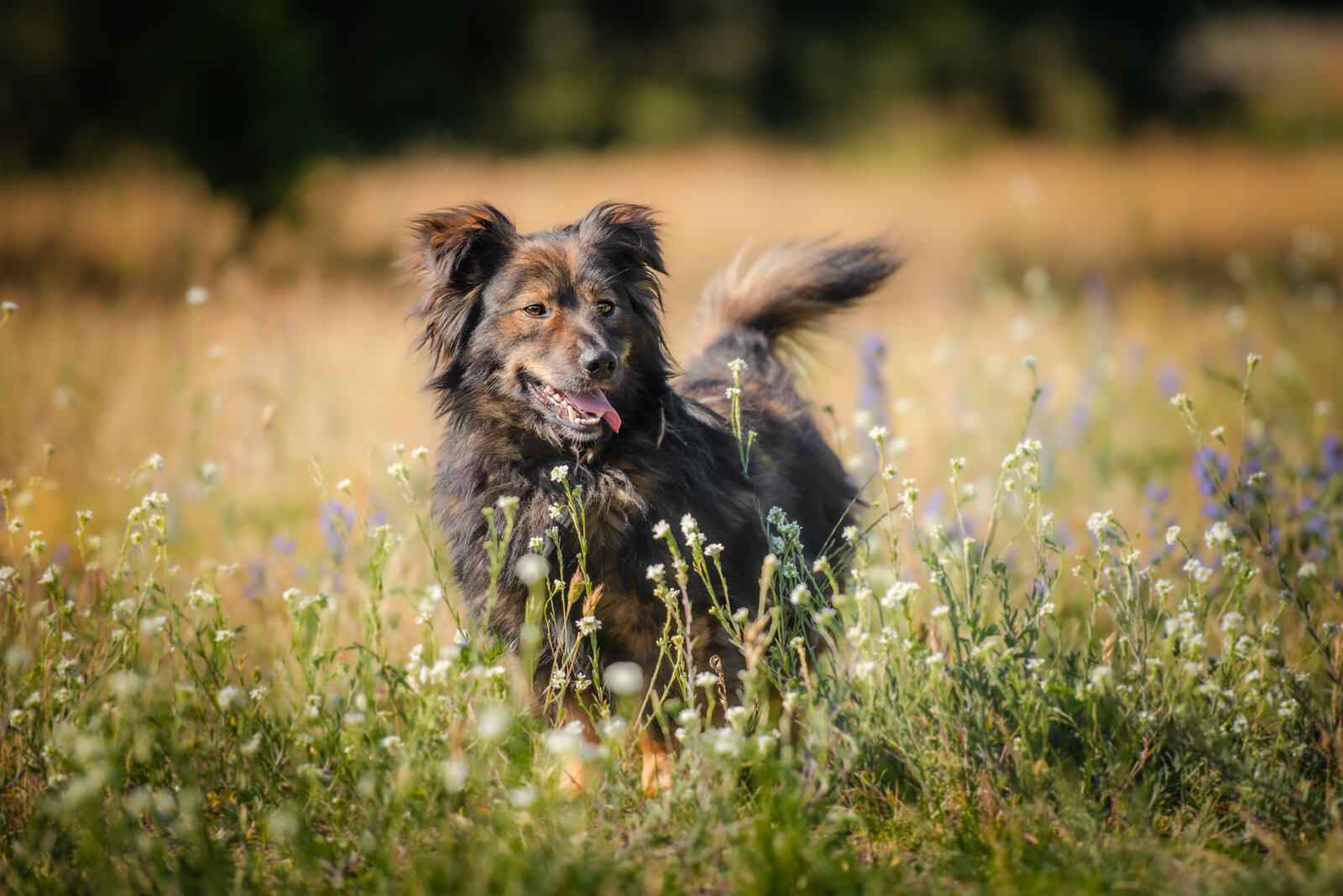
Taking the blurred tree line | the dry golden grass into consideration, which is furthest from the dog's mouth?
the blurred tree line

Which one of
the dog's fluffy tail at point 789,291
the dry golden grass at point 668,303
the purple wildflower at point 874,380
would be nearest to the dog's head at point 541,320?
the dry golden grass at point 668,303

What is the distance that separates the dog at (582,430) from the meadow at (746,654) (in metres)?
0.12

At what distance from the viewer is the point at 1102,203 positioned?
50.5 feet

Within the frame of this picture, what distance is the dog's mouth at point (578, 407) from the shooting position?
320 centimetres

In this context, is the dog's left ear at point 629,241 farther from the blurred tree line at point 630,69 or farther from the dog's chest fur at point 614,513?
the blurred tree line at point 630,69

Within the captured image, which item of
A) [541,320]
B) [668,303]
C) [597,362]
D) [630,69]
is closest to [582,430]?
[597,362]

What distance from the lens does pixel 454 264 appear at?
10.9 feet

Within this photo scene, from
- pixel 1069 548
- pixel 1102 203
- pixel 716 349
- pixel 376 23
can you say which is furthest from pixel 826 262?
pixel 376 23

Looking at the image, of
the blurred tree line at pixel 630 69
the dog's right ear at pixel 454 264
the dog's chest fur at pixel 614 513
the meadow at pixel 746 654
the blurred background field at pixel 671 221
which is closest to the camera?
the meadow at pixel 746 654

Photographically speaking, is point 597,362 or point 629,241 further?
point 629,241

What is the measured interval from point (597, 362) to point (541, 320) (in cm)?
32

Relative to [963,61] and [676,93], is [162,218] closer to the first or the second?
[676,93]

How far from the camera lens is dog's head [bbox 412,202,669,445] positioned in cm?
323

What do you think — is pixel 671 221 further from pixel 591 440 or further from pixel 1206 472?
pixel 591 440
